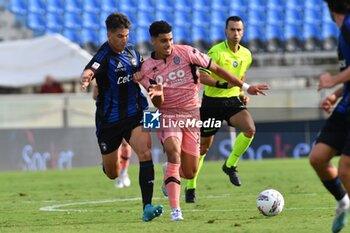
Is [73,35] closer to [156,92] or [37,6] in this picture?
[37,6]

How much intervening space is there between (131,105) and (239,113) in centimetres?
333

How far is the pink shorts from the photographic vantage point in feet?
32.7

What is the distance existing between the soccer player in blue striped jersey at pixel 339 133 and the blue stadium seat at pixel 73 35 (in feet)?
71.0

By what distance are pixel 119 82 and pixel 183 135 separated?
101 centimetres

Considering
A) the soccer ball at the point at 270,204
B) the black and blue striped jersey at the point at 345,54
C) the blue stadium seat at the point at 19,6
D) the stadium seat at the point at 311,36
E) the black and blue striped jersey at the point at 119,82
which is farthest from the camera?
the stadium seat at the point at 311,36

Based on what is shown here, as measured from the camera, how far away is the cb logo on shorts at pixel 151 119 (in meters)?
10.5

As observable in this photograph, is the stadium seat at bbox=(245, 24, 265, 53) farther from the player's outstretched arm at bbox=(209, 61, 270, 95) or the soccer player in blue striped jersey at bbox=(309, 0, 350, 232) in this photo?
the soccer player in blue striped jersey at bbox=(309, 0, 350, 232)

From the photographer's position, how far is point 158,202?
12461 millimetres

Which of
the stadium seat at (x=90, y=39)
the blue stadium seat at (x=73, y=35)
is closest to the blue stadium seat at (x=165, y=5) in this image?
the stadium seat at (x=90, y=39)

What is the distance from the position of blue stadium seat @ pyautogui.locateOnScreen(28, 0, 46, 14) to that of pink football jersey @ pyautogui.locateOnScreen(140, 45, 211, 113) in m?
19.8

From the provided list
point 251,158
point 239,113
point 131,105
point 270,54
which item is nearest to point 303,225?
point 131,105

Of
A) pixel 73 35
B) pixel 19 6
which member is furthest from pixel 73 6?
pixel 19 6

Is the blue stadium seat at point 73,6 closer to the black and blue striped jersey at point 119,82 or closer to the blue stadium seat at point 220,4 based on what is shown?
the blue stadium seat at point 220,4

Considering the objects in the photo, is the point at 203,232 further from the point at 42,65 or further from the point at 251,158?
the point at 42,65
